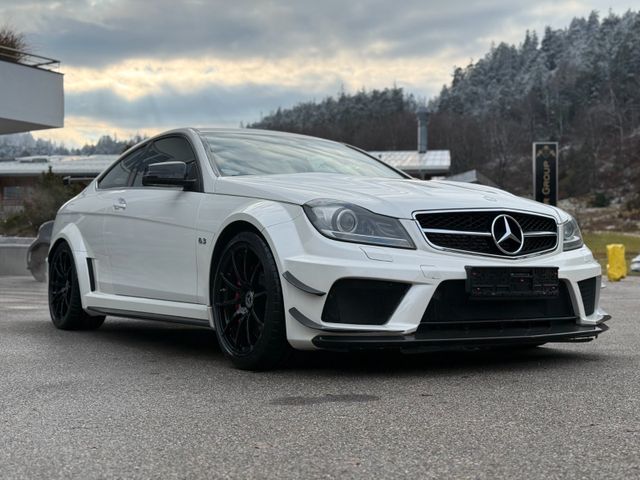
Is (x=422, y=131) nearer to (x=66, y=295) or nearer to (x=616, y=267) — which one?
(x=616, y=267)

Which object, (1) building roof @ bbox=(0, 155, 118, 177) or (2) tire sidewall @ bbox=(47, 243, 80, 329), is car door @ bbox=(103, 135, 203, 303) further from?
(1) building roof @ bbox=(0, 155, 118, 177)

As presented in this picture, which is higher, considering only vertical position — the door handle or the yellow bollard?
the door handle

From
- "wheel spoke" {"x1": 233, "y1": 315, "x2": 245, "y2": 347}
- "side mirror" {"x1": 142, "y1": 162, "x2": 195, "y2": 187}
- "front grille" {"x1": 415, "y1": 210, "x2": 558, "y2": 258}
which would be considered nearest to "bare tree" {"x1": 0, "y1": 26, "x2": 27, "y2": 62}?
"side mirror" {"x1": 142, "y1": 162, "x2": 195, "y2": 187}

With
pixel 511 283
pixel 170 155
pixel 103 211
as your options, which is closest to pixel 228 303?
pixel 511 283

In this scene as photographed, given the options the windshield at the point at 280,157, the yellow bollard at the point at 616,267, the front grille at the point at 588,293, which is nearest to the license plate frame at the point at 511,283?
the front grille at the point at 588,293

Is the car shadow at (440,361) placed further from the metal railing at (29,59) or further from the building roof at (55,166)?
the building roof at (55,166)

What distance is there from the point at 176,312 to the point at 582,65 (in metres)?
158

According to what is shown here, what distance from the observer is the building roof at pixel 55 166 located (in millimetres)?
64356

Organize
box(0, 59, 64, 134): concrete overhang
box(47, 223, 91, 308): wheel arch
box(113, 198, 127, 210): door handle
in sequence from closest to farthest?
1. box(113, 198, 127, 210): door handle
2. box(47, 223, 91, 308): wheel arch
3. box(0, 59, 64, 134): concrete overhang

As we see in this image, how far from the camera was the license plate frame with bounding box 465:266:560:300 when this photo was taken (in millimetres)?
4656

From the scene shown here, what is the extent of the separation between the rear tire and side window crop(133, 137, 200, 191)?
1012 mm

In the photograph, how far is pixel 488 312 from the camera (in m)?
4.77

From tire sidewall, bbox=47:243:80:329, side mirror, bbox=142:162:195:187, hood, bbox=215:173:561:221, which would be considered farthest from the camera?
tire sidewall, bbox=47:243:80:329

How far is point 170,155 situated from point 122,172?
0.74 metres
